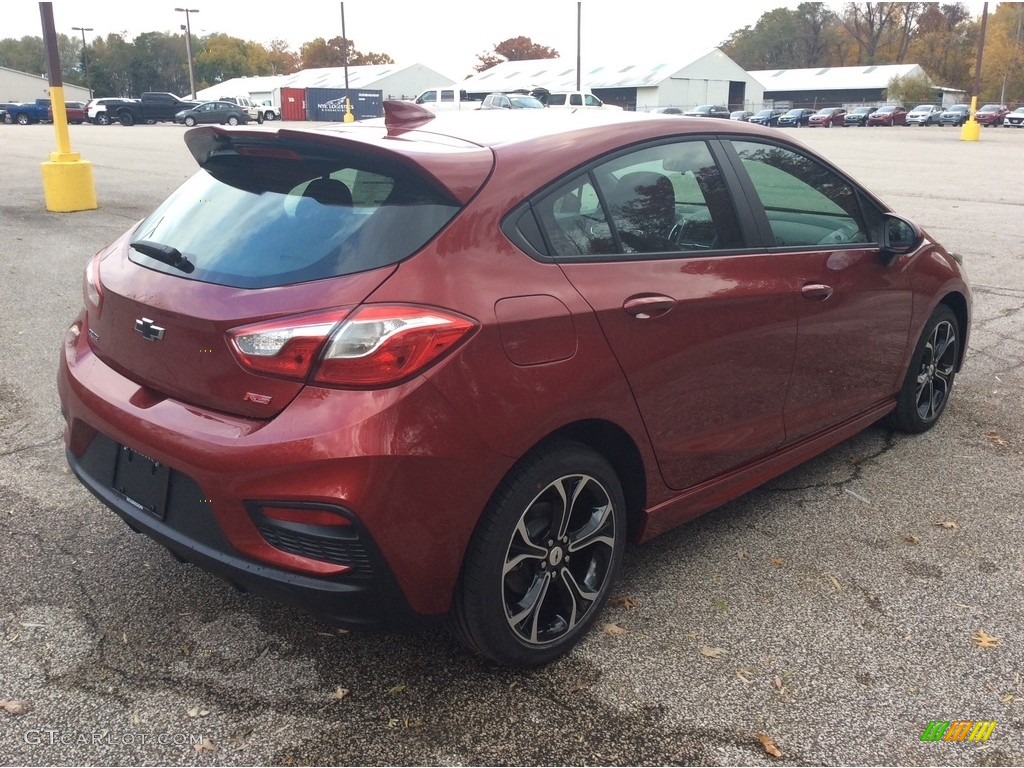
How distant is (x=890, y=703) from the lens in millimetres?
2666

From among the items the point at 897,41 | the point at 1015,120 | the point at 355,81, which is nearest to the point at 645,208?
the point at 1015,120

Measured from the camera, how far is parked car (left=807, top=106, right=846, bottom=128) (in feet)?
201

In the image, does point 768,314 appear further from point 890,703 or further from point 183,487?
point 183,487

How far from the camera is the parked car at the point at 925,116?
5925 cm

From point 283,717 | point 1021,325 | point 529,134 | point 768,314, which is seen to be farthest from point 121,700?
point 1021,325

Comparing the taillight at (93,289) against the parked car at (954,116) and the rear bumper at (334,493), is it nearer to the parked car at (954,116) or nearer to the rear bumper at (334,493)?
the rear bumper at (334,493)

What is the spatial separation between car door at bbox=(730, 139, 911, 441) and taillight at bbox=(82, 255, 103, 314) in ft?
7.59

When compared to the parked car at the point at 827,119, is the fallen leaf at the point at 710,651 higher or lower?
lower

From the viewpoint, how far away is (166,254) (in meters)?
2.74

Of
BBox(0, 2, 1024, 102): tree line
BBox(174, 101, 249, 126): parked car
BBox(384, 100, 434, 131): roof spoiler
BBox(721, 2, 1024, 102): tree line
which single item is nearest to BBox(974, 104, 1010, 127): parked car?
BBox(721, 2, 1024, 102): tree line

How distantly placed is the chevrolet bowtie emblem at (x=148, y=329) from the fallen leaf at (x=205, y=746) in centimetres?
111

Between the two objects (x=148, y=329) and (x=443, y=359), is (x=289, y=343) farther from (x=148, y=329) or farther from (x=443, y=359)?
(x=148, y=329)

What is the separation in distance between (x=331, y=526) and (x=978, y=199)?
616 inches

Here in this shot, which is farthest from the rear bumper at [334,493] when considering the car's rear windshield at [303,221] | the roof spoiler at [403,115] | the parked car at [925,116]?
the parked car at [925,116]
